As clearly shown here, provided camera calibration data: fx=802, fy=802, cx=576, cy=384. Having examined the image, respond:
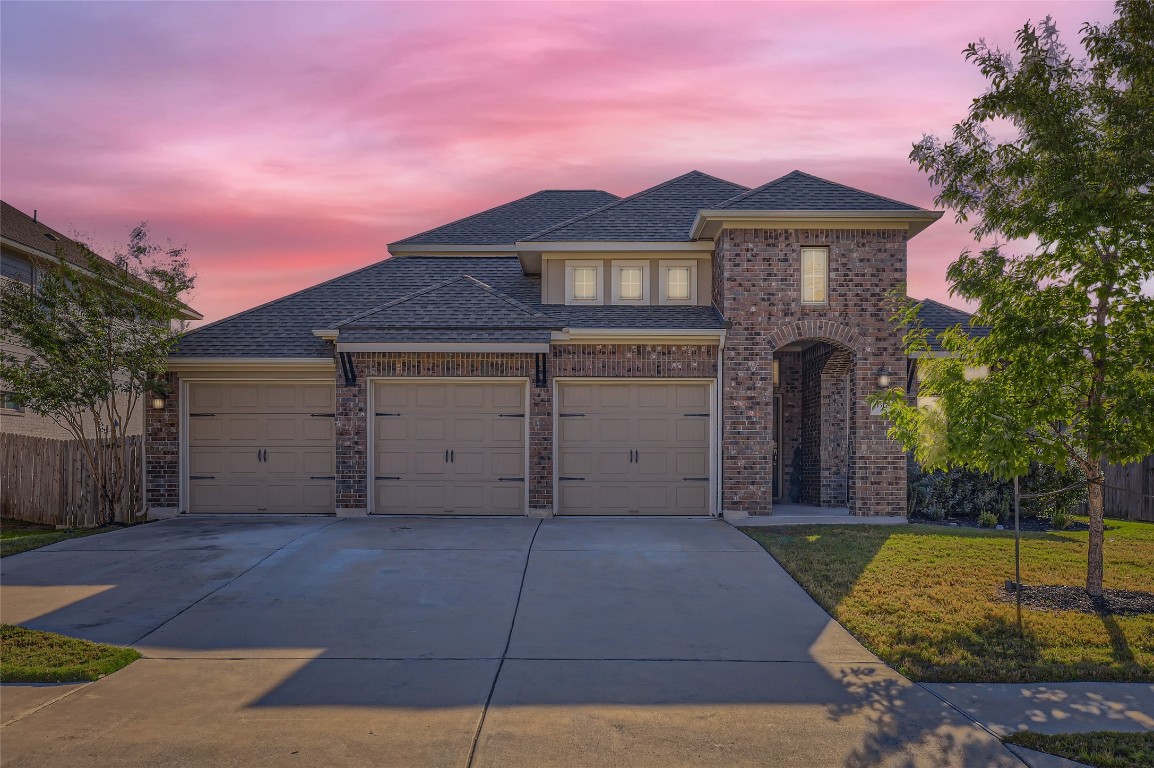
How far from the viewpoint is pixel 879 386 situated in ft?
46.7

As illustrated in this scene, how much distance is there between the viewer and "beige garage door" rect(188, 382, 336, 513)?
1479cm

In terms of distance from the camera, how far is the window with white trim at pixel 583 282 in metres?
15.8

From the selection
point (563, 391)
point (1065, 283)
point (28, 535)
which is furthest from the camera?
point (563, 391)

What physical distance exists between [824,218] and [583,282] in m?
4.67

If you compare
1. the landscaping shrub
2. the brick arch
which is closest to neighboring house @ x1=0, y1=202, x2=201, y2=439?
the brick arch

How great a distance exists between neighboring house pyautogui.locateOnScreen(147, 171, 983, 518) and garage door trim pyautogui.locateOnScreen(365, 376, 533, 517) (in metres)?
0.04

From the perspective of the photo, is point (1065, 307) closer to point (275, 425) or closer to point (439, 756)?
point (439, 756)

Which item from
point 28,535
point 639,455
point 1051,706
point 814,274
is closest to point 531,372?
point 639,455

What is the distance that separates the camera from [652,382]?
14570mm

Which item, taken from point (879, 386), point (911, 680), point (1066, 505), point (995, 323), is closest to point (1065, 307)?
point (995, 323)

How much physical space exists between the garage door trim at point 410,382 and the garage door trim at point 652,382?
479 millimetres

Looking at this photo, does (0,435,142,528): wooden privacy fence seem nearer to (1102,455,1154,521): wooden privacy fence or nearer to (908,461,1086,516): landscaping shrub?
(908,461,1086,516): landscaping shrub

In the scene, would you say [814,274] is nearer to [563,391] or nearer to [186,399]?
[563,391]

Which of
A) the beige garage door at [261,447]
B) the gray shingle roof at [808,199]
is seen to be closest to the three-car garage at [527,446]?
the beige garage door at [261,447]
